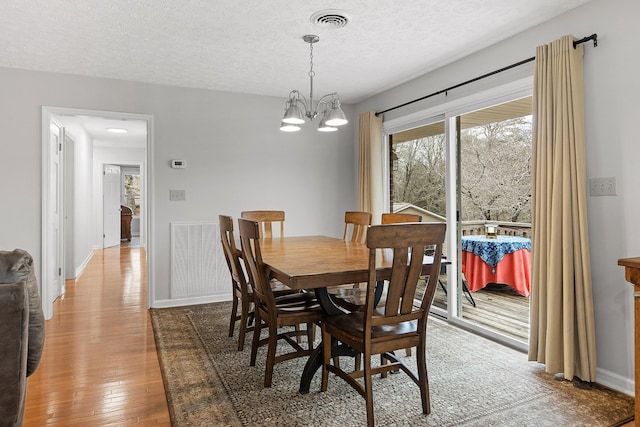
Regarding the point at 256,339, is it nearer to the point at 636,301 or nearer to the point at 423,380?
the point at 423,380

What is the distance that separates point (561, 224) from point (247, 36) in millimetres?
2554

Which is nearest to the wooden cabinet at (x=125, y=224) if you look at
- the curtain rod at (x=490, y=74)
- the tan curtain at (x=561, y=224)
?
the curtain rod at (x=490, y=74)

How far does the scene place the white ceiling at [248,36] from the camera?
8.44 feet

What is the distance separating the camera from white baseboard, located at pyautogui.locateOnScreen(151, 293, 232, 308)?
4.23 meters

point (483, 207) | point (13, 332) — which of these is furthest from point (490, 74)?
point (13, 332)

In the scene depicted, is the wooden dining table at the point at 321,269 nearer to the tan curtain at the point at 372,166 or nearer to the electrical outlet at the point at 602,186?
the electrical outlet at the point at 602,186

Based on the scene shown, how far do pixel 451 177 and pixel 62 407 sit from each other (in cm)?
332

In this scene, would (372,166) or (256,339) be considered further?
(372,166)

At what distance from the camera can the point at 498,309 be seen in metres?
3.70

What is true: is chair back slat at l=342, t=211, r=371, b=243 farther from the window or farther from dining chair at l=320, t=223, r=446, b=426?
the window

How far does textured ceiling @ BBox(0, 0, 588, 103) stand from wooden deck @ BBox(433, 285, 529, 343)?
2193mm

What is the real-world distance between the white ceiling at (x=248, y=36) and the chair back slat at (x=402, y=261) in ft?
5.08

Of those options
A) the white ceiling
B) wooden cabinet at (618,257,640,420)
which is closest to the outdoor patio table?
wooden cabinet at (618,257,640,420)

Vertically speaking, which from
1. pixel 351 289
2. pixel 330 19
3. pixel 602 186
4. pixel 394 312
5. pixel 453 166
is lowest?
pixel 351 289
